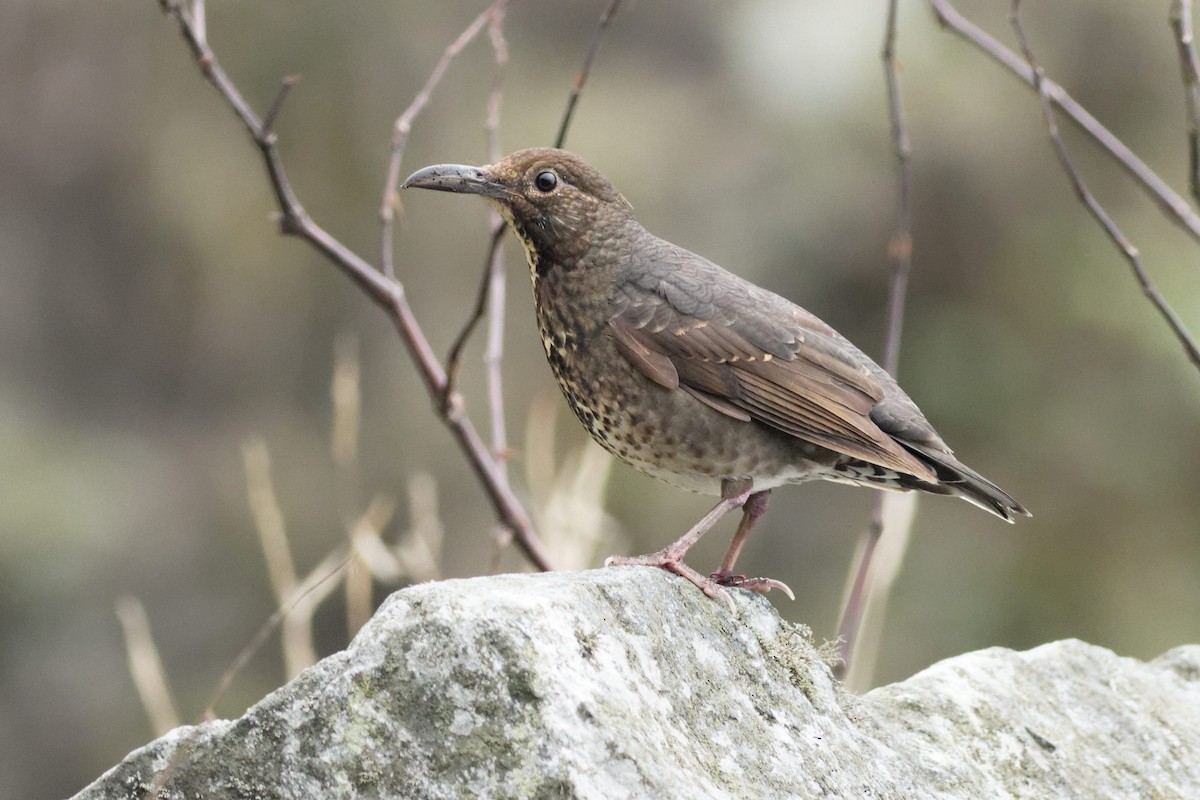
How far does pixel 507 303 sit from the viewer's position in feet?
29.4

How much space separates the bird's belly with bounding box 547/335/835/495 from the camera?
346cm

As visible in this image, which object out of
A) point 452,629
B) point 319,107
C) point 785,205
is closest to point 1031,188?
point 785,205

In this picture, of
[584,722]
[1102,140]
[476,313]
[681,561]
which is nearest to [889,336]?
[1102,140]

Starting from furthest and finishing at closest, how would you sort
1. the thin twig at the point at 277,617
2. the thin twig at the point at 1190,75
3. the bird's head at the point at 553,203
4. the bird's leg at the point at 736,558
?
the bird's head at the point at 553,203 < the thin twig at the point at 1190,75 < the bird's leg at the point at 736,558 < the thin twig at the point at 277,617

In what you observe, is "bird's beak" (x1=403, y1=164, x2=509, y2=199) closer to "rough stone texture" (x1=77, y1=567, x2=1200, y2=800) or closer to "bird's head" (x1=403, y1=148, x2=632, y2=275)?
"bird's head" (x1=403, y1=148, x2=632, y2=275)

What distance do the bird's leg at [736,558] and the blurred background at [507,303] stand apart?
3.30 m

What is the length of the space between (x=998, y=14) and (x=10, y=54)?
732cm

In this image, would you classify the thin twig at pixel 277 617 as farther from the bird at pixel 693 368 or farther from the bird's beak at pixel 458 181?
the bird's beak at pixel 458 181

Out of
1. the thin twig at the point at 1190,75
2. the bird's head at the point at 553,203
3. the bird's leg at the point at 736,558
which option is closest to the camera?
the bird's leg at the point at 736,558

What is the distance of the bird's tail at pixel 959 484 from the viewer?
3535mm

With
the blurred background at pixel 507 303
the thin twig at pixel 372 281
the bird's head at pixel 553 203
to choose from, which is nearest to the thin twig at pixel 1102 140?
the bird's head at pixel 553 203

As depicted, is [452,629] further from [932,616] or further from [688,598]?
[932,616]

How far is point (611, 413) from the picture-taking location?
3514 millimetres

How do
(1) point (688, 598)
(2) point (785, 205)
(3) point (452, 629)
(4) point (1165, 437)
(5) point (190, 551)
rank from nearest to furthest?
(3) point (452, 629) → (1) point (688, 598) → (4) point (1165, 437) → (2) point (785, 205) → (5) point (190, 551)
